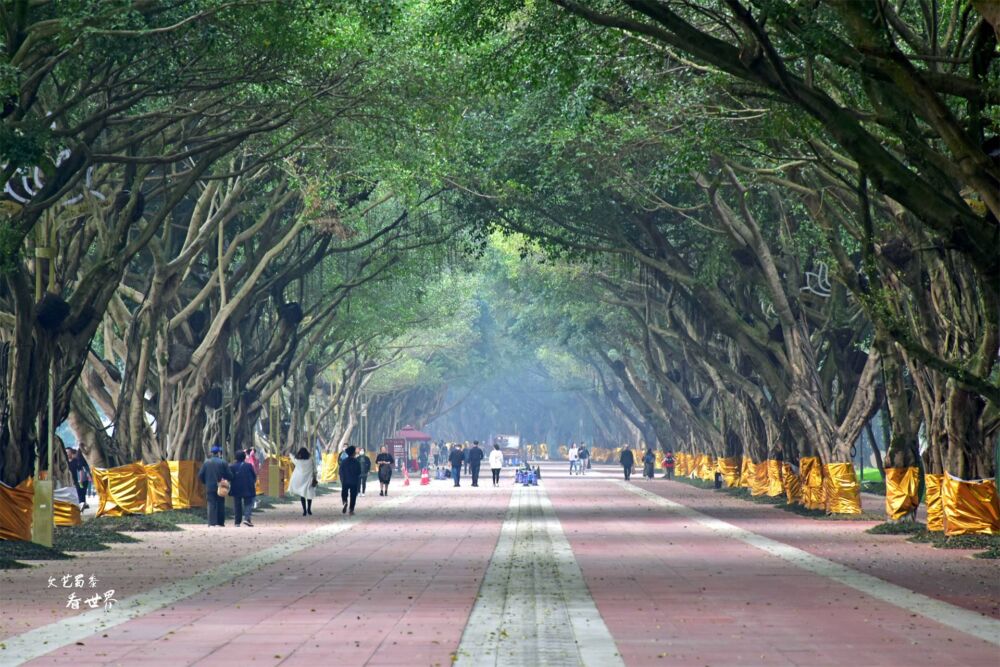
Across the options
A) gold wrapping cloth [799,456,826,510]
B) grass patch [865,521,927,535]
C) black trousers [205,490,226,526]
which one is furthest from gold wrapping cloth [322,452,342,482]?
grass patch [865,521,927,535]

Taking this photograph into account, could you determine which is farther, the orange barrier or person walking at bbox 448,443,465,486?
the orange barrier

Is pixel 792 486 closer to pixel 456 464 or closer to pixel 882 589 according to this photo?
pixel 882 589

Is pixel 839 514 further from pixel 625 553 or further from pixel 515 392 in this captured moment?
pixel 515 392

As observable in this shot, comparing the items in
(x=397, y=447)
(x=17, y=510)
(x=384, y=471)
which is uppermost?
(x=397, y=447)

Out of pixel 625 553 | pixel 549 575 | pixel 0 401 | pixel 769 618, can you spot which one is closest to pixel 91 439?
pixel 0 401

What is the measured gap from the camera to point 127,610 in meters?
14.6

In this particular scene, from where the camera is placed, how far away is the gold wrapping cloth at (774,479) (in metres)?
41.9

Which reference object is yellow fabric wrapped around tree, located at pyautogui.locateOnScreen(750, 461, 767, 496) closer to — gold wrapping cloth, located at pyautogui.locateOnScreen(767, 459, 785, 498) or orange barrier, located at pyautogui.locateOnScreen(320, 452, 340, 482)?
gold wrapping cloth, located at pyautogui.locateOnScreen(767, 459, 785, 498)

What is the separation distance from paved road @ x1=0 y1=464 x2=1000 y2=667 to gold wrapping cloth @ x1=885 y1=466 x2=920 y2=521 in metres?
0.85

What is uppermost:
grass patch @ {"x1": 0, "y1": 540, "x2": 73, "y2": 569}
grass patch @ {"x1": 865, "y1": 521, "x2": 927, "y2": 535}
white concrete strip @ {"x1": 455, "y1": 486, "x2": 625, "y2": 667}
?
grass patch @ {"x1": 865, "y1": 521, "x2": 927, "y2": 535}

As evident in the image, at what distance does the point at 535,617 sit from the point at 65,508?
15062 millimetres

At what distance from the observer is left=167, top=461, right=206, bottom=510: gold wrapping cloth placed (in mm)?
34062

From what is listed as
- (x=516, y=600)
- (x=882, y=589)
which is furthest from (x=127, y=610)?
(x=882, y=589)

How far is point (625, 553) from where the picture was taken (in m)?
22.8
